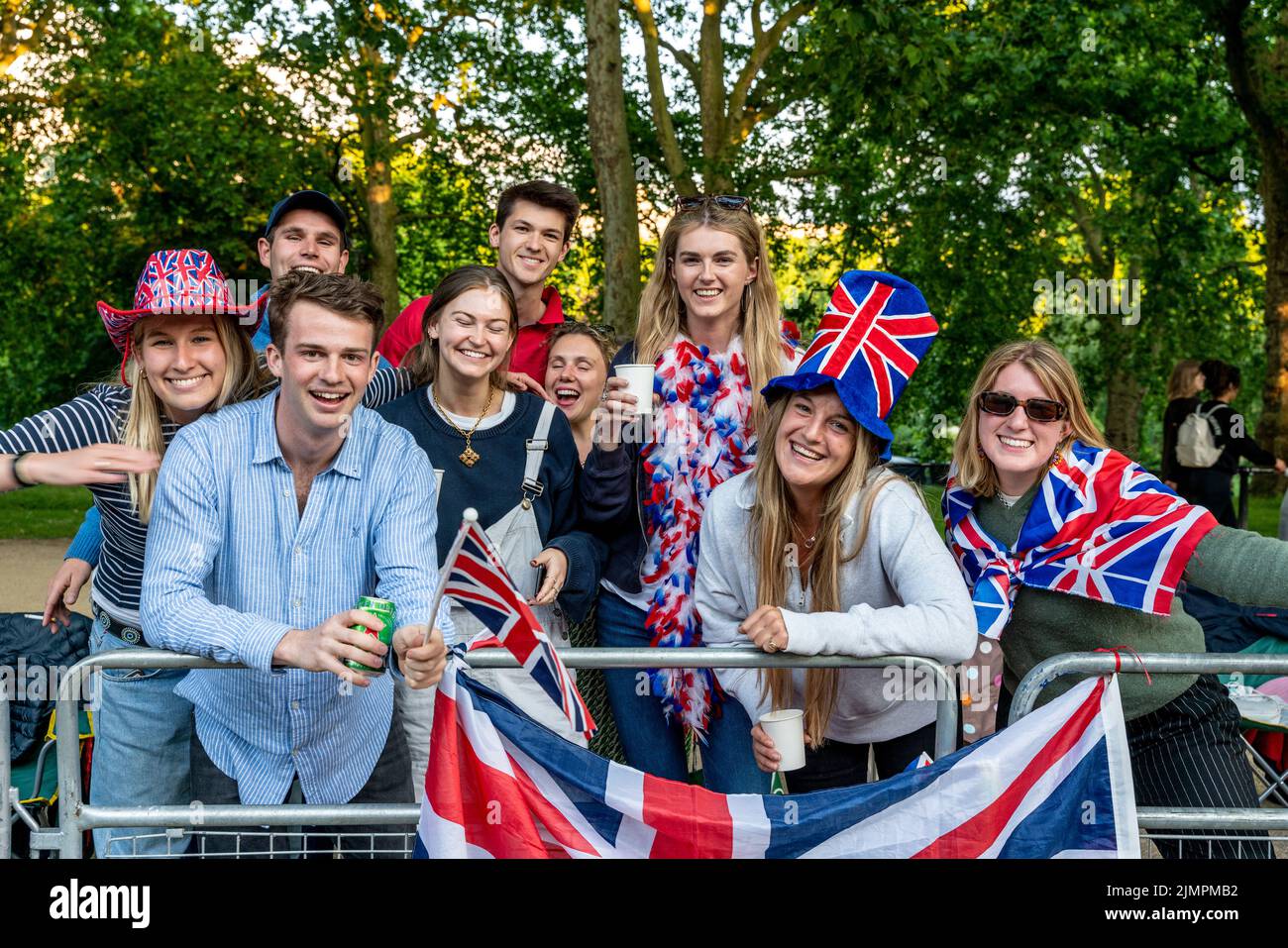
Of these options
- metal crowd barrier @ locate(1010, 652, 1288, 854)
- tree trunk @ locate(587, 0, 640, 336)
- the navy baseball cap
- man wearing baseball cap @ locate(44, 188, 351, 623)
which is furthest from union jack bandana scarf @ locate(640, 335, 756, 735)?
tree trunk @ locate(587, 0, 640, 336)

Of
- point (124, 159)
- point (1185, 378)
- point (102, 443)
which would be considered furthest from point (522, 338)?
point (124, 159)

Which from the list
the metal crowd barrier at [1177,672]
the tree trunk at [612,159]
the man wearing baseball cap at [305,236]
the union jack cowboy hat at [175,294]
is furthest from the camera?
the tree trunk at [612,159]

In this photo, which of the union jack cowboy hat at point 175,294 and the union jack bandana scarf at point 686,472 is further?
the union jack bandana scarf at point 686,472

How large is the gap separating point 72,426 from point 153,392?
233 mm

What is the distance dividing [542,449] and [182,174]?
15.3 metres

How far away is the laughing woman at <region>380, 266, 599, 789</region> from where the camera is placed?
12.6ft

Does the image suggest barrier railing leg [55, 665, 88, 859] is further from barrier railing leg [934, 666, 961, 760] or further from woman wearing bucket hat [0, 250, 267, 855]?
barrier railing leg [934, 666, 961, 760]

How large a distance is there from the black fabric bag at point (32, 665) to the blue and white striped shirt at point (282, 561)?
55.2 inches

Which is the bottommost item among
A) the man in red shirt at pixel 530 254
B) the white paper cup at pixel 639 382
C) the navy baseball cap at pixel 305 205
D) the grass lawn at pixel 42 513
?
the grass lawn at pixel 42 513

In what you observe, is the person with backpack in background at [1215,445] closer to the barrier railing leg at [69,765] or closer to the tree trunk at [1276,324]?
the tree trunk at [1276,324]

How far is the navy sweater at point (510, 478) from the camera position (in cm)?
385

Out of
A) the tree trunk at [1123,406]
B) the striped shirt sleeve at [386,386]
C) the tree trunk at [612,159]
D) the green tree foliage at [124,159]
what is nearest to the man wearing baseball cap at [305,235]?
the striped shirt sleeve at [386,386]

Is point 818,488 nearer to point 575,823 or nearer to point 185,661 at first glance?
point 575,823

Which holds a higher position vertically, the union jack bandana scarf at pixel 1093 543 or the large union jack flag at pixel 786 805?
the union jack bandana scarf at pixel 1093 543
